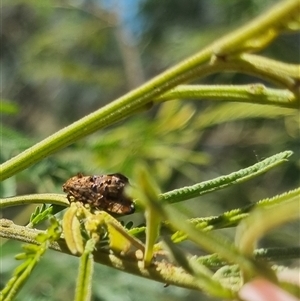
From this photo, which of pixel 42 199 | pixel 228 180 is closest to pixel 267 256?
pixel 228 180

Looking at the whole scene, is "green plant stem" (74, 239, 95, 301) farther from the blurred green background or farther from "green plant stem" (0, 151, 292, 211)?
the blurred green background

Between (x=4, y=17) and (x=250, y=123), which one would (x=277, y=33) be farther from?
(x=4, y=17)

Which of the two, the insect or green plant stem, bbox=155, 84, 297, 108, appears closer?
green plant stem, bbox=155, 84, 297, 108

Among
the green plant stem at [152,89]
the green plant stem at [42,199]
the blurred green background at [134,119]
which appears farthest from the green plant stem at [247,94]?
the blurred green background at [134,119]

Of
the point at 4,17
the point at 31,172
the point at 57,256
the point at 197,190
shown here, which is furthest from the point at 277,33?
the point at 4,17

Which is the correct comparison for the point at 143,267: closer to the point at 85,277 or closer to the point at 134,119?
the point at 85,277

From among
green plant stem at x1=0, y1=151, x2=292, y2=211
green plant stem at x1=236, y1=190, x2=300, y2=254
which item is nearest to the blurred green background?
green plant stem at x1=0, y1=151, x2=292, y2=211
